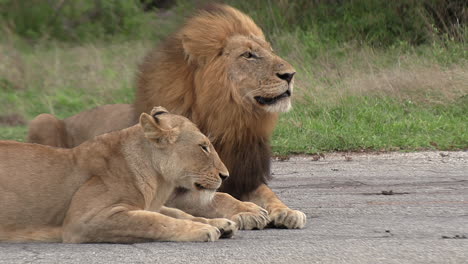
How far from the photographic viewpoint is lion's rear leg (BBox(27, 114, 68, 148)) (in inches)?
295

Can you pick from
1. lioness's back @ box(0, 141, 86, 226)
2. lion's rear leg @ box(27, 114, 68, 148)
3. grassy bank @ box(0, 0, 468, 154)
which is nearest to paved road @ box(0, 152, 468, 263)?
lioness's back @ box(0, 141, 86, 226)

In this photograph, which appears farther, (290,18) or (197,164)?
(290,18)

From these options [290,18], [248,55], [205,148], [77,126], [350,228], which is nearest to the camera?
[205,148]

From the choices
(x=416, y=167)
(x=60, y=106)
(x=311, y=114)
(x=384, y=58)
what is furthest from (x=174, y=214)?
(x=384, y=58)

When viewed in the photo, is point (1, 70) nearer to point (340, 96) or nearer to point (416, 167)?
point (340, 96)

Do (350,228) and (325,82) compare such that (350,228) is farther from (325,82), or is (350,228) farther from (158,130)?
(325,82)

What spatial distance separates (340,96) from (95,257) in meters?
6.68

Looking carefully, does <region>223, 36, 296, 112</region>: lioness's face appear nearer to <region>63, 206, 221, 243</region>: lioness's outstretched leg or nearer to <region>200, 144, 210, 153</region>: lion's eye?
<region>200, 144, 210, 153</region>: lion's eye

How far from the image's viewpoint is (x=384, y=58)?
12.5 meters

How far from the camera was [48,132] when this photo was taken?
753cm

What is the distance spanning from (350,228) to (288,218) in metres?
0.37

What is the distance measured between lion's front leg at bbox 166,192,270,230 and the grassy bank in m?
2.73

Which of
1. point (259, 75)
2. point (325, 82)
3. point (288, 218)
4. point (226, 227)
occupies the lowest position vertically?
point (325, 82)

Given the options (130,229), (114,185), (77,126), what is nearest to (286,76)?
(114,185)
